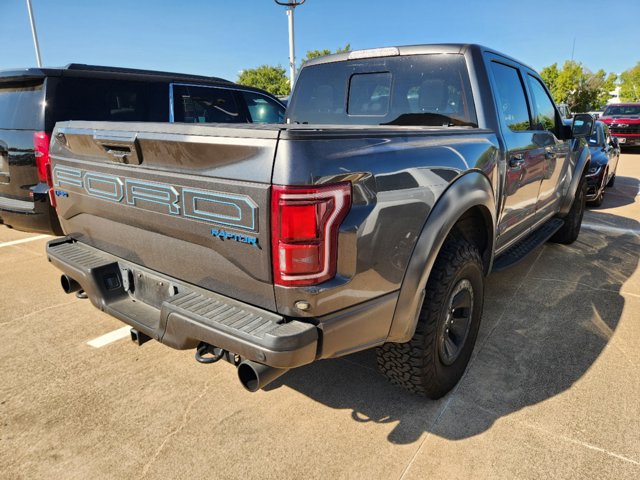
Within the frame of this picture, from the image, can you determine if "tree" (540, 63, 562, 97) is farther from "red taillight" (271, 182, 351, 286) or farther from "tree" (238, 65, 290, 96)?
"red taillight" (271, 182, 351, 286)

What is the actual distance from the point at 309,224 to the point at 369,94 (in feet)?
6.59

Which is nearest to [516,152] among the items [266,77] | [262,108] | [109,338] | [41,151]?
[109,338]

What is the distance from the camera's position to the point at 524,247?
12.2 feet

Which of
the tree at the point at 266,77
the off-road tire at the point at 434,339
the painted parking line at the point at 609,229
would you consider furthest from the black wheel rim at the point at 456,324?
the tree at the point at 266,77

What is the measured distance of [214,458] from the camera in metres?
2.04

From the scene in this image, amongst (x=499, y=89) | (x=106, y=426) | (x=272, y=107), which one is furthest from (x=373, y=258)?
(x=272, y=107)

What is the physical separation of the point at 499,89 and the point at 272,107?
3.86m

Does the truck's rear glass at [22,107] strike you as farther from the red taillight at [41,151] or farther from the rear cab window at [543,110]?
the rear cab window at [543,110]

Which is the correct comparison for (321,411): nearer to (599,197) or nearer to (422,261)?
(422,261)

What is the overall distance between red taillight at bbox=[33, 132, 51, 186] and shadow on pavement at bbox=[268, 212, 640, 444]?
2817 millimetres

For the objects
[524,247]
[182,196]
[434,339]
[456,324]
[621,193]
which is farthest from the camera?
[621,193]

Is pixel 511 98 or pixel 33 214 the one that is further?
pixel 33 214

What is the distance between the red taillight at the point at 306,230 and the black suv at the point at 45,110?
2590mm

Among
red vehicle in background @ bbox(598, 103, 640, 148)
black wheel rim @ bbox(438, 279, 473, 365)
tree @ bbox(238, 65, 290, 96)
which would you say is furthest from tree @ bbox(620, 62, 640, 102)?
black wheel rim @ bbox(438, 279, 473, 365)
